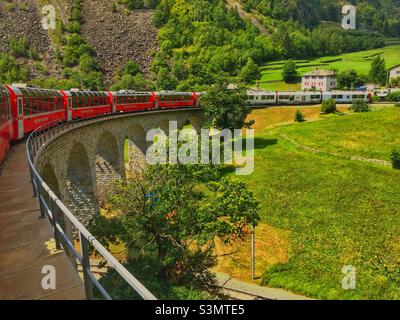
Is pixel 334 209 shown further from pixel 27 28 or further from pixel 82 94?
pixel 27 28

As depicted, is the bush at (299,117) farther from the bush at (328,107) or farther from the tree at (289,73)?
the tree at (289,73)

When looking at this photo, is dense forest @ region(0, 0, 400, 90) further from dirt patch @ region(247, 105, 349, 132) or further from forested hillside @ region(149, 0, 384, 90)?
dirt patch @ region(247, 105, 349, 132)

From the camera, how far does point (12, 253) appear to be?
6.41 m

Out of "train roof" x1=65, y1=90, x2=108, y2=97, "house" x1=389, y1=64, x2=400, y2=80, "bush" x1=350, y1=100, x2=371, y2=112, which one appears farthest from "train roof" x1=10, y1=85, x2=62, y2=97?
"house" x1=389, y1=64, x2=400, y2=80

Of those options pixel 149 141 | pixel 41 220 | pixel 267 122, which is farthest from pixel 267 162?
pixel 41 220

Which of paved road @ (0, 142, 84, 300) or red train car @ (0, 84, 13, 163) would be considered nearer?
paved road @ (0, 142, 84, 300)

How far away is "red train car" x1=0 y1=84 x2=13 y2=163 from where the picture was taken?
49.2ft

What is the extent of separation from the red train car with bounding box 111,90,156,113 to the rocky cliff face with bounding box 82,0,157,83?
82.2 m

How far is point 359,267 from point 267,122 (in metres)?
42.7

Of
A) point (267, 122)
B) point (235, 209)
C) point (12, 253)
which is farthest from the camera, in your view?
point (267, 122)

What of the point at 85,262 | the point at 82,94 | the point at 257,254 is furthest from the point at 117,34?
the point at 85,262

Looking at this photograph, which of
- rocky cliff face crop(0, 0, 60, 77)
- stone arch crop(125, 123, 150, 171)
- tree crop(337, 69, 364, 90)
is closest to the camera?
stone arch crop(125, 123, 150, 171)

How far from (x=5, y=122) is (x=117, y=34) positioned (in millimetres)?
129223
